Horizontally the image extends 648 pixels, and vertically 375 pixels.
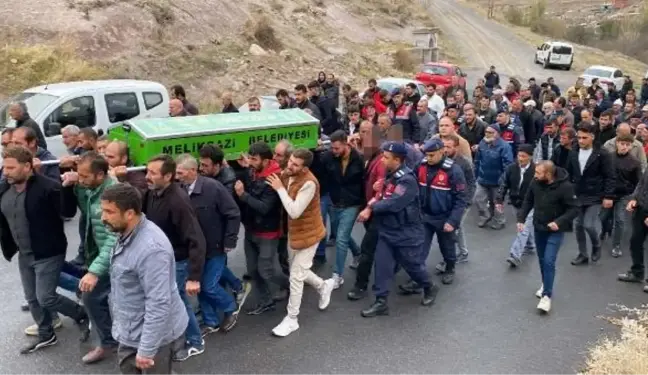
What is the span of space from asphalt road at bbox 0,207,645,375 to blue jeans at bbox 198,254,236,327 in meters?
0.25

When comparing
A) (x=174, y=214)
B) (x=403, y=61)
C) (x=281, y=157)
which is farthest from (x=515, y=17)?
(x=174, y=214)

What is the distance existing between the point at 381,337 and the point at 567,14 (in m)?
75.9

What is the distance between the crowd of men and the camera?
395cm

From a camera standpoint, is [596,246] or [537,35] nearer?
[596,246]

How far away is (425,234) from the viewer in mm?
6922

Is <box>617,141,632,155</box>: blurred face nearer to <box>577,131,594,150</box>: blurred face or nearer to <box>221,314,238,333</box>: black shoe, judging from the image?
<box>577,131,594,150</box>: blurred face

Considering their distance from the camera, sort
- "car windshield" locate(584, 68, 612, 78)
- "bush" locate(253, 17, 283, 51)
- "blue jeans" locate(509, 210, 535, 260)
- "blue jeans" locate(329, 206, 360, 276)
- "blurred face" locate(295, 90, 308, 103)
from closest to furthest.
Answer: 1. "blue jeans" locate(329, 206, 360, 276)
2. "blue jeans" locate(509, 210, 535, 260)
3. "blurred face" locate(295, 90, 308, 103)
4. "bush" locate(253, 17, 283, 51)
5. "car windshield" locate(584, 68, 612, 78)

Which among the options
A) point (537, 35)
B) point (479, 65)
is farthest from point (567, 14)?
point (479, 65)

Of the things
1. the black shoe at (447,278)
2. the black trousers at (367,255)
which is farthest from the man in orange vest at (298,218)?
the black shoe at (447,278)

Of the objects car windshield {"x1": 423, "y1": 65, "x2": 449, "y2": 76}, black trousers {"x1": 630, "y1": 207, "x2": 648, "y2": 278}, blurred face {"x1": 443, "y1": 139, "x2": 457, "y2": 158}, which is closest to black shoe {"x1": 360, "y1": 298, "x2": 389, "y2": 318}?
blurred face {"x1": 443, "y1": 139, "x2": 457, "y2": 158}

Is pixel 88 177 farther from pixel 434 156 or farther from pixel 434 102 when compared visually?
pixel 434 102

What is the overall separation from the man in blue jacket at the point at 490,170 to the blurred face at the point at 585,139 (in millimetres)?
1385

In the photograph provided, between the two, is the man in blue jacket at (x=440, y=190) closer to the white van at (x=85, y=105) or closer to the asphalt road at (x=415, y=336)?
the asphalt road at (x=415, y=336)

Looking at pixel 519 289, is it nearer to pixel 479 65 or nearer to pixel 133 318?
A: pixel 133 318
